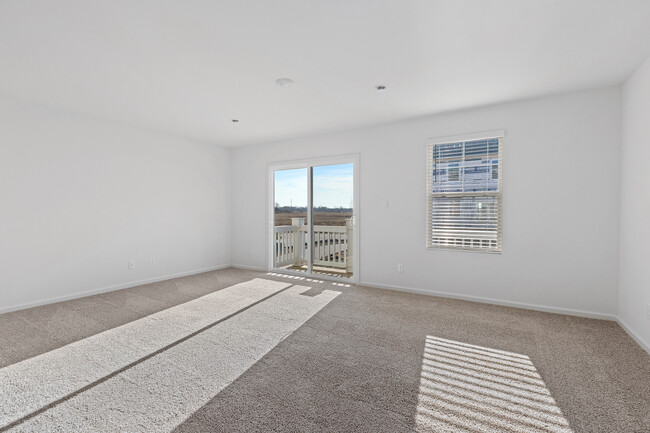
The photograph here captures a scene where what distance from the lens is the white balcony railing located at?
213 inches

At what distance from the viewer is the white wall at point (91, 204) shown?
11.4 feet

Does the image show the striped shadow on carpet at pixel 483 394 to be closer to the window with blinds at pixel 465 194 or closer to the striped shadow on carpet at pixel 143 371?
the striped shadow on carpet at pixel 143 371

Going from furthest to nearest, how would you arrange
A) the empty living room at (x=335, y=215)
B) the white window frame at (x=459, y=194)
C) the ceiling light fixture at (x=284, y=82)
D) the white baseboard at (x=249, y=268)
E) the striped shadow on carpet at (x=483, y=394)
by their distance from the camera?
the white baseboard at (x=249, y=268), the white window frame at (x=459, y=194), the ceiling light fixture at (x=284, y=82), the empty living room at (x=335, y=215), the striped shadow on carpet at (x=483, y=394)

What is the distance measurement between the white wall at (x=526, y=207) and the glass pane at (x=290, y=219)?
126 cm

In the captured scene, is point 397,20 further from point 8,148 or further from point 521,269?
point 8,148

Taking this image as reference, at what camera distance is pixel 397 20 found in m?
2.07

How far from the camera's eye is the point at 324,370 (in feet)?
7.14

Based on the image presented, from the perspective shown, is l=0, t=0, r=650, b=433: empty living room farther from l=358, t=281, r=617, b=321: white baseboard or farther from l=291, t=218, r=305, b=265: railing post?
l=291, t=218, r=305, b=265: railing post

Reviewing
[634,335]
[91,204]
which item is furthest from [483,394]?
[91,204]

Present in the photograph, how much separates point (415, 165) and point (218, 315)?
324cm

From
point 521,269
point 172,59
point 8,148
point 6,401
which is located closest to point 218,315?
point 6,401

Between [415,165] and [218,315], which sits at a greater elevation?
[415,165]

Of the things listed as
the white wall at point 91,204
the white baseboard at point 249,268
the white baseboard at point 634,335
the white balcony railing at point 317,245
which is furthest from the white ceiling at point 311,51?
A: the white baseboard at point 249,268

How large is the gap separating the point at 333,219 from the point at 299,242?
1.16 meters
